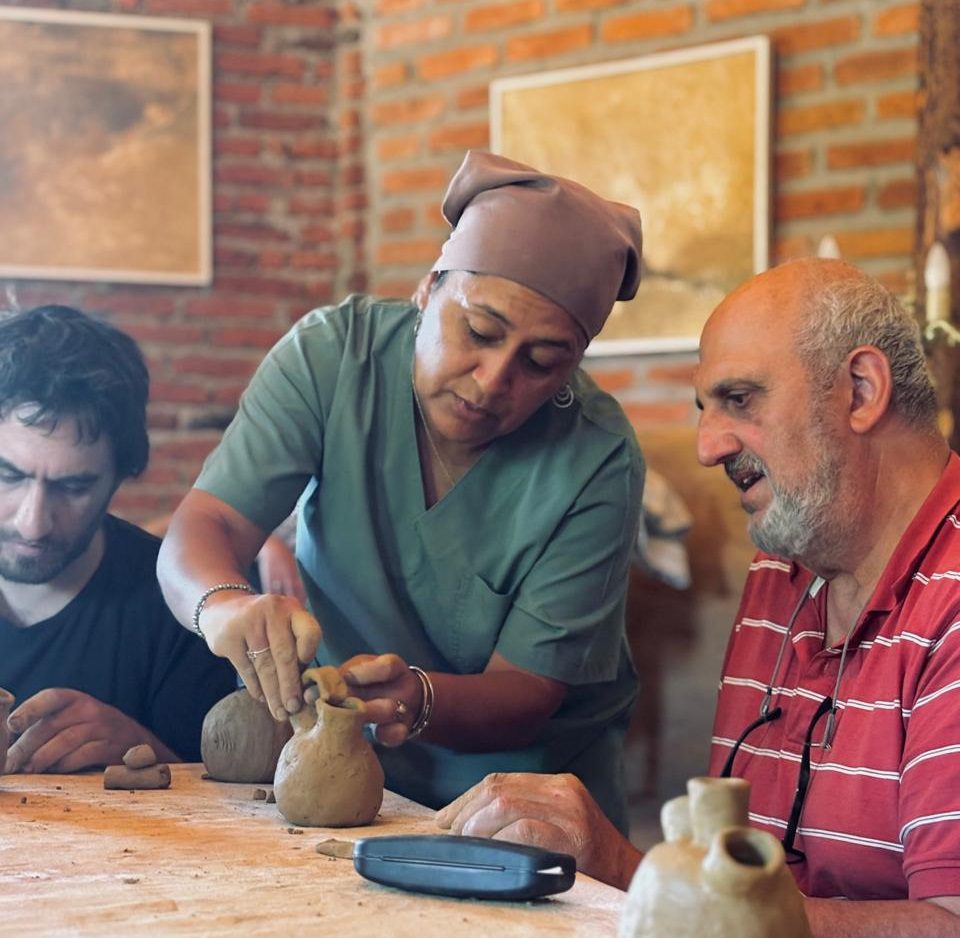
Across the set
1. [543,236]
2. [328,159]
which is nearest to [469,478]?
[543,236]

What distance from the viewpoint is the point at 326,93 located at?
514cm

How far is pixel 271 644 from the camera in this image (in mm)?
1626

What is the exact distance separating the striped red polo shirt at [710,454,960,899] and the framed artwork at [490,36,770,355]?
2.52 m

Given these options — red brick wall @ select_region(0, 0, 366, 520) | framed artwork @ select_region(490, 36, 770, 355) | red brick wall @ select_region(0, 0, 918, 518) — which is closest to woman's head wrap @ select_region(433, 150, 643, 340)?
framed artwork @ select_region(490, 36, 770, 355)

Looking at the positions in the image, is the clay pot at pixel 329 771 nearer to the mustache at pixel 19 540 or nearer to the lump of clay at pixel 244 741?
the lump of clay at pixel 244 741

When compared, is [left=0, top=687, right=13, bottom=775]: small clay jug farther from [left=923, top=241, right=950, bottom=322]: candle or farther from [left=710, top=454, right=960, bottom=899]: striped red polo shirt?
[left=923, top=241, right=950, bottom=322]: candle

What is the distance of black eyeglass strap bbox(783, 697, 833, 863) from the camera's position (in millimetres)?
1672

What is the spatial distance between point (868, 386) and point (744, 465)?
177 mm

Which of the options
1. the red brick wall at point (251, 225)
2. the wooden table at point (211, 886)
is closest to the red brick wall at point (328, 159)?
the red brick wall at point (251, 225)

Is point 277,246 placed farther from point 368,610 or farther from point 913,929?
point 913,929

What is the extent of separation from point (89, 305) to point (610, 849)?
3.73 metres

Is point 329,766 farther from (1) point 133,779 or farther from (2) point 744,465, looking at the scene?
(2) point 744,465

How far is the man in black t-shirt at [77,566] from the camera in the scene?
2225mm

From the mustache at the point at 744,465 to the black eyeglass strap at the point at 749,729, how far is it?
11.9 inches
